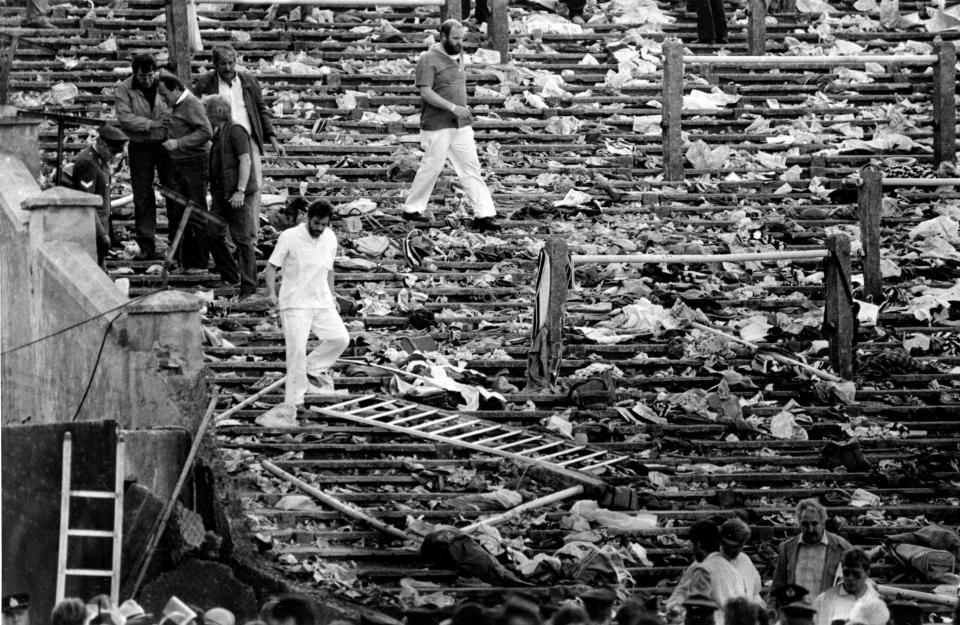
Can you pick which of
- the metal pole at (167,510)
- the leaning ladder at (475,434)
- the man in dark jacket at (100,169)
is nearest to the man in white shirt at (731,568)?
the leaning ladder at (475,434)

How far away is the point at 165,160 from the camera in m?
18.5

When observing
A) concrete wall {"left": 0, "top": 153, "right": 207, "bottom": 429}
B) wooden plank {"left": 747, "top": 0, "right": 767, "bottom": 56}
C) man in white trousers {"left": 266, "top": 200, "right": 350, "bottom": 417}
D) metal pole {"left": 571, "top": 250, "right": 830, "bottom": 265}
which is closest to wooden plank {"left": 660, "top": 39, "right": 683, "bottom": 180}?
wooden plank {"left": 747, "top": 0, "right": 767, "bottom": 56}

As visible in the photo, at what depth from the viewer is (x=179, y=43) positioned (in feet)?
68.1

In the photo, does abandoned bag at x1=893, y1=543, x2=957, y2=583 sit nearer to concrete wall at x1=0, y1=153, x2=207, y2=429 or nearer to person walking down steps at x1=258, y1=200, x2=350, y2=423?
person walking down steps at x1=258, y1=200, x2=350, y2=423

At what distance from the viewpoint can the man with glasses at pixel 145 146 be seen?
18.4 m

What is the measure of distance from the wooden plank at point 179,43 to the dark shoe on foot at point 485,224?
3.02m

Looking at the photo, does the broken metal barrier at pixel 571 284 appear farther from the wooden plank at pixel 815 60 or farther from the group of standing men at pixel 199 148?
the wooden plank at pixel 815 60

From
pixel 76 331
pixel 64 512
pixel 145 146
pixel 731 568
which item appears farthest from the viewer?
pixel 145 146

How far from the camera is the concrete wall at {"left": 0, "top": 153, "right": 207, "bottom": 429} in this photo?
15.3 m

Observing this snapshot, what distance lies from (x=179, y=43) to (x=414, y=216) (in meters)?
2.95

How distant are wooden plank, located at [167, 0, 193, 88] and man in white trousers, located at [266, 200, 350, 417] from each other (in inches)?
199

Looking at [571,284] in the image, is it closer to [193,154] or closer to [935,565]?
[193,154]

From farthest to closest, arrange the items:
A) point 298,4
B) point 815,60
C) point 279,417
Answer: point 298,4
point 815,60
point 279,417

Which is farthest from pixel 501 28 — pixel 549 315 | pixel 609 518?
pixel 609 518
